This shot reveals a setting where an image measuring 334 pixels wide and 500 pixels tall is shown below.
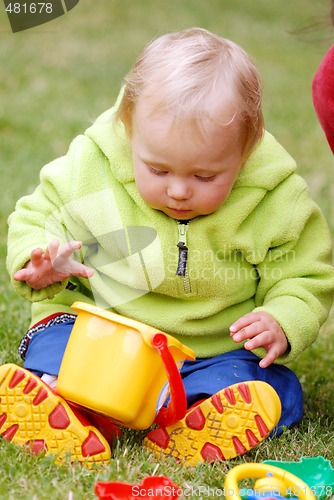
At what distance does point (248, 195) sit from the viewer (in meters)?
2.09

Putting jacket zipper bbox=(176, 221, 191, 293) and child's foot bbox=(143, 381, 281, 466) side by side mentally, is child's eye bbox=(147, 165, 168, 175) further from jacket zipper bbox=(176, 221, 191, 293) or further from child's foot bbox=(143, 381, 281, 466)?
child's foot bbox=(143, 381, 281, 466)

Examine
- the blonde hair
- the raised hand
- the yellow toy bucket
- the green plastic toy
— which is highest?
the blonde hair

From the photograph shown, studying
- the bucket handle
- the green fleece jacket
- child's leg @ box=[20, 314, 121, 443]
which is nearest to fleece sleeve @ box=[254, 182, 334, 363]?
the green fleece jacket

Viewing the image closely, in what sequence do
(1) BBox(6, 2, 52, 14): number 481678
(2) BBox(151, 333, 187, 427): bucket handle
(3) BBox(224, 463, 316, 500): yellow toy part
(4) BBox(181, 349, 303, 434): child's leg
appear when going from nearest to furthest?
(3) BBox(224, 463, 316, 500): yellow toy part, (2) BBox(151, 333, 187, 427): bucket handle, (4) BBox(181, 349, 303, 434): child's leg, (1) BBox(6, 2, 52, 14): number 481678

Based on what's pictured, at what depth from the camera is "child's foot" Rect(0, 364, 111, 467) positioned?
5.89ft

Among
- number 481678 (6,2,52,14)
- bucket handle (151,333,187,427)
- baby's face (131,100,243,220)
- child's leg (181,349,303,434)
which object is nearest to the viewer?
bucket handle (151,333,187,427)

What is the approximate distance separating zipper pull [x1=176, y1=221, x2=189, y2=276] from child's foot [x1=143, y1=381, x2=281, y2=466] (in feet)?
1.09

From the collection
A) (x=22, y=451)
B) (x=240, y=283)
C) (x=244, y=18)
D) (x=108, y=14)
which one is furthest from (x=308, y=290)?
(x=244, y=18)

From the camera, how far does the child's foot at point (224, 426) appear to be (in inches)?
72.5

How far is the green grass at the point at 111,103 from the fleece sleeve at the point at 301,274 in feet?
0.87

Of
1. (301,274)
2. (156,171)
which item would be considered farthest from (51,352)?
(301,274)

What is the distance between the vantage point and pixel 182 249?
2.06 meters

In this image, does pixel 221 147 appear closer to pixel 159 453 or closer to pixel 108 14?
pixel 159 453

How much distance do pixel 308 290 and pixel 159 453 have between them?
548 mm
